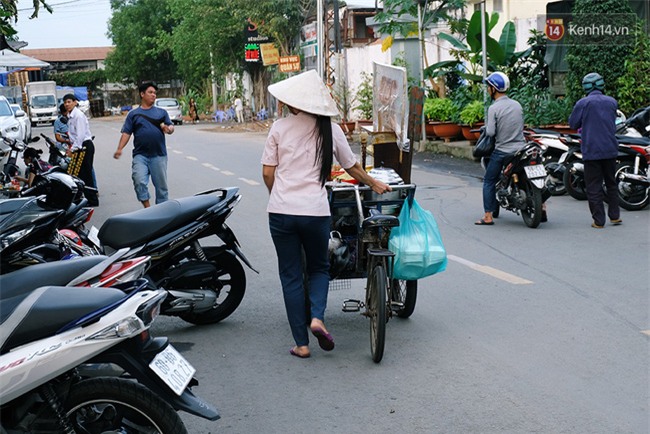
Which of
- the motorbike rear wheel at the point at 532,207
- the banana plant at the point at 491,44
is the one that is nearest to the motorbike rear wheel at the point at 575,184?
the motorbike rear wheel at the point at 532,207

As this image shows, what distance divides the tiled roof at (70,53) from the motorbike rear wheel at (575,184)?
297 ft

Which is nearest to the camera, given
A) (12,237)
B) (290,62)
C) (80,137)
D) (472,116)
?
(12,237)

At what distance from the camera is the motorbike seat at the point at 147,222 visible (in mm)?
6355

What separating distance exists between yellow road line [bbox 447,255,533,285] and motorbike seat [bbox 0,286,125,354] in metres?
4.99

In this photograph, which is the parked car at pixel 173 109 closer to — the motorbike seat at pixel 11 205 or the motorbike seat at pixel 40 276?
the motorbike seat at pixel 11 205

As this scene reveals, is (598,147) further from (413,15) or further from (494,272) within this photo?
(413,15)

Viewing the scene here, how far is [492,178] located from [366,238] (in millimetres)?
5236

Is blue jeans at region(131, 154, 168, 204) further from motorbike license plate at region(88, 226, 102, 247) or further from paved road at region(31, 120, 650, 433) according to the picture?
motorbike license plate at region(88, 226, 102, 247)

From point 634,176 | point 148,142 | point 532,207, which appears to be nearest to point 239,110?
point 148,142

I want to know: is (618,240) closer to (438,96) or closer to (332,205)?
(332,205)

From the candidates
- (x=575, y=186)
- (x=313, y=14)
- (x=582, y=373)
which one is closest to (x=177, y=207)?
Answer: (x=582, y=373)

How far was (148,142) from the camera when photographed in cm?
1128

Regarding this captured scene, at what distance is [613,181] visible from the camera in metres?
11.0

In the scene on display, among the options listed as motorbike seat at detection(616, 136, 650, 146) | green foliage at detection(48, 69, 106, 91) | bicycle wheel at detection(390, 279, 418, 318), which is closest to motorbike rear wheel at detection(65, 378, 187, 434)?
bicycle wheel at detection(390, 279, 418, 318)
